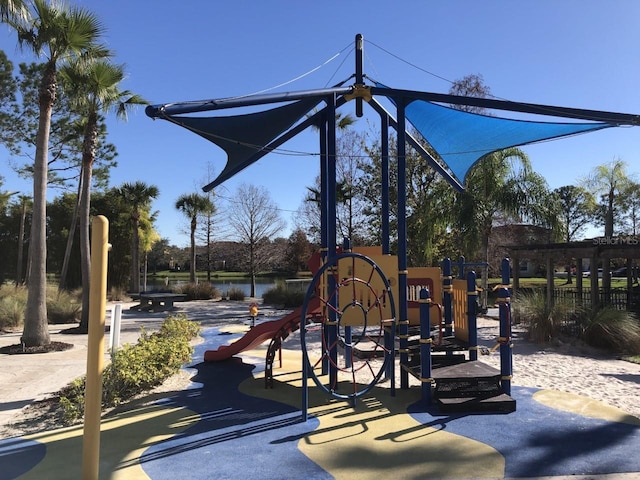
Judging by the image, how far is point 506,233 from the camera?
32.1 m

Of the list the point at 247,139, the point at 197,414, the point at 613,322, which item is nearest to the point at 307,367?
the point at 197,414

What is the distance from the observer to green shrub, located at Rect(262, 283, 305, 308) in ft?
72.2

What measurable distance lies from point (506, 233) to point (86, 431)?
105 ft

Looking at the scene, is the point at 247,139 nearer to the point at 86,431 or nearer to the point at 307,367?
the point at 307,367

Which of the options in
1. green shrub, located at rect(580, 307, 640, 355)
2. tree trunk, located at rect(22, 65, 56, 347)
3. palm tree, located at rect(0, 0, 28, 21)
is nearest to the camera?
palm tree, located at rect(0, 0, 28, 21)

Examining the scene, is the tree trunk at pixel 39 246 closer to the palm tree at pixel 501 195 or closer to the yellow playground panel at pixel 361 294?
the yellow playground panel at pixel 361 294

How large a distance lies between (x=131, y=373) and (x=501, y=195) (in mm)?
14084

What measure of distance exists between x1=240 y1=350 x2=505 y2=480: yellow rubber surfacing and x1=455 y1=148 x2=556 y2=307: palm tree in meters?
11.6

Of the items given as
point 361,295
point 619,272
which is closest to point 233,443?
point 361,295

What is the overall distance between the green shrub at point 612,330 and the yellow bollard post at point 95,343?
1096 centimetres

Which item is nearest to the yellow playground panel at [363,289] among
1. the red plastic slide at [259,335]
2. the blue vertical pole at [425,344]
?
the blue vertical pole at [425,344]

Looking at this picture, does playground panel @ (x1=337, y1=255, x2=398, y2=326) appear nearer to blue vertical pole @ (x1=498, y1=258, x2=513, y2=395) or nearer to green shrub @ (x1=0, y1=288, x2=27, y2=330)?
blue vertical pole @ (x1=498, y1=258, x2=513, y2=395)

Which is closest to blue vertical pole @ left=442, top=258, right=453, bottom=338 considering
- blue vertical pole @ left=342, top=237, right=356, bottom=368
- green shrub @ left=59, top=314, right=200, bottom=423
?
blue vertical pole @ left=342, top=237, right=356, bottom=368

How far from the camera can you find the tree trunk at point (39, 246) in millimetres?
10484
